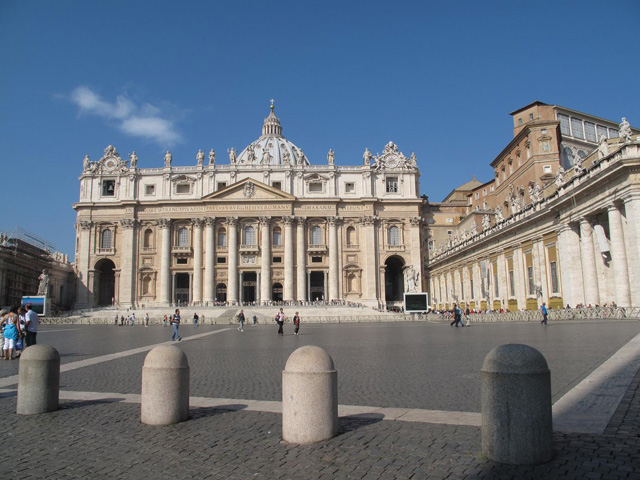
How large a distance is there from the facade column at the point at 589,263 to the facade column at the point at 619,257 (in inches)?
101

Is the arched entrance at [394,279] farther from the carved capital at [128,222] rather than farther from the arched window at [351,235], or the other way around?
the carved capital at [128,222]

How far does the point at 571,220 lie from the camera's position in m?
30.4

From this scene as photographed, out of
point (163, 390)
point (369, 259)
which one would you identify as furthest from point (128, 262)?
point (163, 390)

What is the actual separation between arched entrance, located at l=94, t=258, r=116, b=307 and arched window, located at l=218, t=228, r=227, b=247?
14.9 metres

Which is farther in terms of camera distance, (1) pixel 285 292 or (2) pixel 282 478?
(1) pixel 285 292

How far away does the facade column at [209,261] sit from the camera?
209 feet

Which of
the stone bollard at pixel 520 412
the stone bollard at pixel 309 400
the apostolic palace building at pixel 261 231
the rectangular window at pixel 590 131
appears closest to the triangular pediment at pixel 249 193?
the apostolic palace building at pixel 261 231

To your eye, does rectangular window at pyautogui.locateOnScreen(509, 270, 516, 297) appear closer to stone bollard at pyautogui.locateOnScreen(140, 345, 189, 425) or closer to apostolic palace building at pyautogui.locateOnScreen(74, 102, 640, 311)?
apostolic palace building at pyautogui.locateOnScreen(74, 102, 640, 311)

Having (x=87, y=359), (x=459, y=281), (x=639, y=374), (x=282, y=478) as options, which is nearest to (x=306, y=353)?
(x=282, y=478)

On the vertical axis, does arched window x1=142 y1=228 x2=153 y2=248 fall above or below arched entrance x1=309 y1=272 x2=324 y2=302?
above

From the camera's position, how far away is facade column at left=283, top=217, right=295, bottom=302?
6444cm

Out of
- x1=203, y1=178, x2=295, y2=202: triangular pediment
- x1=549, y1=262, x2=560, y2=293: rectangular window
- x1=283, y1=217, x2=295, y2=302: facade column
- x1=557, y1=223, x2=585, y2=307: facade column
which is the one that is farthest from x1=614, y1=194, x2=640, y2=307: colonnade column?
x1=203, y1=178, x2=295, y2=202: triangular pediment

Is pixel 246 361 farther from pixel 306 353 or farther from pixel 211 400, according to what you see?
pixel 306 353

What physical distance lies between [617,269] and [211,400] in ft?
81.5
